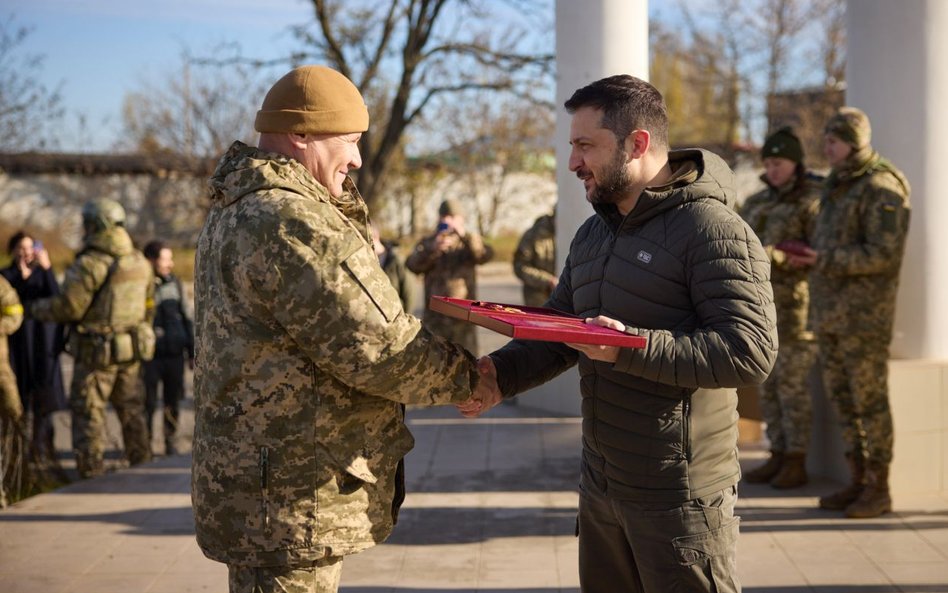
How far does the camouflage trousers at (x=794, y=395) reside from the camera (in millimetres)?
6820

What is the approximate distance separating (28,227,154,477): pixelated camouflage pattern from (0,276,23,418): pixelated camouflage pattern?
0.25 meters

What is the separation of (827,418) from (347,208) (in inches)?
189

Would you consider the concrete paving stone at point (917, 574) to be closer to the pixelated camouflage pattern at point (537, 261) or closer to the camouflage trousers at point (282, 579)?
the camouflage trousers at point (282, 579)

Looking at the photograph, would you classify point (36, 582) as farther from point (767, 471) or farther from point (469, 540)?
point (767, 471)

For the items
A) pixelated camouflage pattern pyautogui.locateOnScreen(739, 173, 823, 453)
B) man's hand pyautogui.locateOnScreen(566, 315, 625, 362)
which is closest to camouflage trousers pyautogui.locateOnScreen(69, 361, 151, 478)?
pixelated camouflage pattern pyautogui.locateOnScreen(739, 173, 823, 453)

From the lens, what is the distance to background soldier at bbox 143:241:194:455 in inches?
367

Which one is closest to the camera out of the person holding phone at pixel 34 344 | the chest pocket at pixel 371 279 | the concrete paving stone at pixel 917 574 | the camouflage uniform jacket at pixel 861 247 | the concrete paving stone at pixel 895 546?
the chest pocket at pixel 371 279

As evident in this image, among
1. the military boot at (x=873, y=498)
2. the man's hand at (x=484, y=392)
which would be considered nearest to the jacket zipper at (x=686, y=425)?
the man's hand at (x=484, y=392)

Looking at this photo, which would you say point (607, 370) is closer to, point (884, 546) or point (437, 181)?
point (884, 546)

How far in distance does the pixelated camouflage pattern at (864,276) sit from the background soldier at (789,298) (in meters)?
0.54

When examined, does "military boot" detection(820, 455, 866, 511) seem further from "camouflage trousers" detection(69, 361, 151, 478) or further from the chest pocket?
"camouflage trousers" detection(69, 361, 151, 478)

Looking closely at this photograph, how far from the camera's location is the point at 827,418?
6945 millimetres

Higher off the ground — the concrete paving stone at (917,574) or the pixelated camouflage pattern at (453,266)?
the pixelated camouflage pattern at (453,266)

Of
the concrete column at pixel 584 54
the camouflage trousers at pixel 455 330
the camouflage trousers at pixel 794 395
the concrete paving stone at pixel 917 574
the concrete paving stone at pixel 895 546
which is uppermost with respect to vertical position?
the concrete column at pixel 584 54
